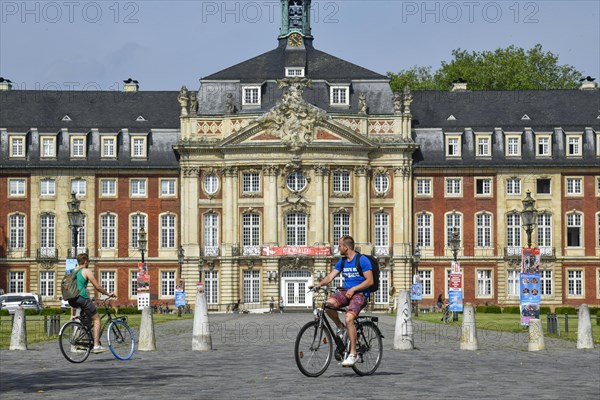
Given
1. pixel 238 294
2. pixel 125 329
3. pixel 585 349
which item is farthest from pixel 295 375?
pixel 238 294

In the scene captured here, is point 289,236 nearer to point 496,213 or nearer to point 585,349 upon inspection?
point 496,213

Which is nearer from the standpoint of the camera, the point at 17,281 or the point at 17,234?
the point at 17,281

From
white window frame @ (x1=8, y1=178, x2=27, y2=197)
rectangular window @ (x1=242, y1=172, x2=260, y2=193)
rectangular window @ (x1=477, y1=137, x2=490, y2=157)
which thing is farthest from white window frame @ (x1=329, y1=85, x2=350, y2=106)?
white window frame @ (x1=8, y1=178, x2=27, y2=197)

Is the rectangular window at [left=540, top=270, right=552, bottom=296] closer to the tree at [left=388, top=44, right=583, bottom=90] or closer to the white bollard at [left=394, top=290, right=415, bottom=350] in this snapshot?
the tree at [left=388, top=44, right=583, bottom=90]

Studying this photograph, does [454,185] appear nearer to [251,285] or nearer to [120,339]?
[251,285]

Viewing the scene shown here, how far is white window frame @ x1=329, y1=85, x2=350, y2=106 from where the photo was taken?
97438 millimetres

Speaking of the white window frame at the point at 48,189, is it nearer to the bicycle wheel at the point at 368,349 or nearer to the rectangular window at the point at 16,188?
the rectangular window at the point at 16,188

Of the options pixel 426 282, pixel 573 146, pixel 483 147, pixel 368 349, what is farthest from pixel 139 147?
pixel 368 349

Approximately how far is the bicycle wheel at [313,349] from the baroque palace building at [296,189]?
6988 cm

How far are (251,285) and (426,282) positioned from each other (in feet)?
40.3

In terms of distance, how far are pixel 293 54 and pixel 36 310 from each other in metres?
27.8

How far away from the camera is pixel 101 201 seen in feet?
324

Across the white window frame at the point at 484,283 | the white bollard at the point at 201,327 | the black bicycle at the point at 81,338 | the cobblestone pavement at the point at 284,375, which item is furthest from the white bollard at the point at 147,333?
the white window frame at the point at 484,283

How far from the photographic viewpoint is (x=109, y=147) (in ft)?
323
